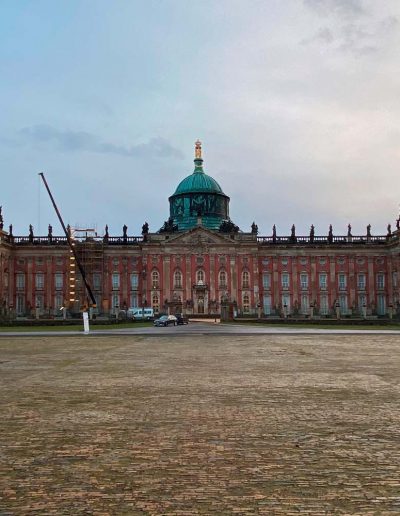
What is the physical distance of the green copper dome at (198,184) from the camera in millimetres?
112062

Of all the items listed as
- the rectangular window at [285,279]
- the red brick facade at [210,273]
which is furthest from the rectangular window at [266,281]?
the rectangular window at [285,279]

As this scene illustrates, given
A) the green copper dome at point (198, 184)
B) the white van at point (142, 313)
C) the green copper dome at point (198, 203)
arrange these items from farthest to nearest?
the green copper dome at point (198, 184) < the green copper dome at point (198, 203) < the white van at point (142, 313)

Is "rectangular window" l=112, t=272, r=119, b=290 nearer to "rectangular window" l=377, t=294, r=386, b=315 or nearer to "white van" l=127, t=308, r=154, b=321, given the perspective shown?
"white van" l=127, t=308, r=154, b=321

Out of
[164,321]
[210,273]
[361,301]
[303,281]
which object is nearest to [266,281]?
[303,281]

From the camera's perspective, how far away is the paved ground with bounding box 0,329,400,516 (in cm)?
636

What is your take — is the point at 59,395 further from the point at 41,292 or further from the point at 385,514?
the point at 41,292

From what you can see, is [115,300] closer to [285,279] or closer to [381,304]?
[285,279]

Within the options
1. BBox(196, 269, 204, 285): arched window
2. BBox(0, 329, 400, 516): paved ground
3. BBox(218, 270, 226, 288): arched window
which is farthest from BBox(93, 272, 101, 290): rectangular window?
BBox(0, 329, 400, 516): paved ground

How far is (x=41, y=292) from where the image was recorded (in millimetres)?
101625

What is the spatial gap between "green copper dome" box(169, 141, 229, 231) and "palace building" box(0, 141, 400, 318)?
187 inches

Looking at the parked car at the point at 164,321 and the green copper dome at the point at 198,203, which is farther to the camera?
the green copper dome at the point at 198,203

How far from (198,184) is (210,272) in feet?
66.8

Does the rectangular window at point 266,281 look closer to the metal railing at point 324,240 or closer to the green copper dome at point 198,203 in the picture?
the metal railing at point 324,240

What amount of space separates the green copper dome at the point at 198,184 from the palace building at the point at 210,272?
34.5 feet
